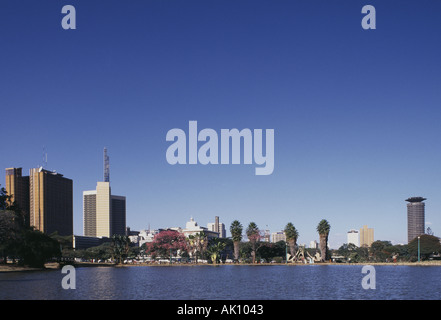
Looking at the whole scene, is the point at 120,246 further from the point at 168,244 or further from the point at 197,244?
the point at 197,244

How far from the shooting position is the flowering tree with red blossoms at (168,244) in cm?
15725

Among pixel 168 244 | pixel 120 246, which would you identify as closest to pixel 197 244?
pixel 168 244

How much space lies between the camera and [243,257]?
492ft

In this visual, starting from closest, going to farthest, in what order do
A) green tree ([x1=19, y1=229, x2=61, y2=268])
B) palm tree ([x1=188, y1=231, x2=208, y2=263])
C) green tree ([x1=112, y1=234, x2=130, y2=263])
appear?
green tree ([x1=19, y1=229, x2=61, y2=268]) < green tree ([x1=112, y1=234, x2=130, y2=263]) < palm tree ([x1=188, y1=231, x2=208, y2=263])

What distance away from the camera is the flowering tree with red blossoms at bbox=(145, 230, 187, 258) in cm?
15725

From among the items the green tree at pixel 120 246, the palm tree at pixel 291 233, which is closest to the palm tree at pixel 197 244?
the green tree at pixel 120 246

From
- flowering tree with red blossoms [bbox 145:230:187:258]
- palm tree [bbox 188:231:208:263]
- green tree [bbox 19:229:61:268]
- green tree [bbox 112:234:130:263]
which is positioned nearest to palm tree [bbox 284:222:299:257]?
palm tree [bbox 188:231:208:263]

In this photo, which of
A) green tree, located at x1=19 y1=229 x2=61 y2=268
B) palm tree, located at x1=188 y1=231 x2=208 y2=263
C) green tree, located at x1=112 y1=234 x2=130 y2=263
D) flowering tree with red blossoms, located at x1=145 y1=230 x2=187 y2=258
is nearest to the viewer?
green tree, located at x1=19 y1=229 x2=61 y2=268

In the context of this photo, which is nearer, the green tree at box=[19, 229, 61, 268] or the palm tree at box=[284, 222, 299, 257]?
the green tree at box=[19, 229, 61, 268]

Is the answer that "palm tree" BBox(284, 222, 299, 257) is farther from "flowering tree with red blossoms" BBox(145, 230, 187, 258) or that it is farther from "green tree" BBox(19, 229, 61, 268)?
"green tree" BBox(19, 229, 61, 268)
